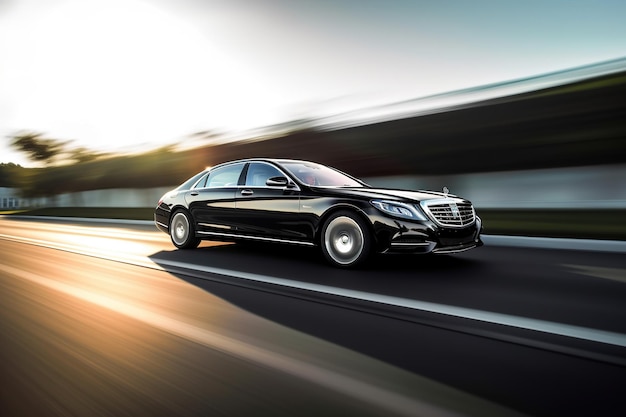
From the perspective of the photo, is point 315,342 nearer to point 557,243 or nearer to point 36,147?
point 557,243

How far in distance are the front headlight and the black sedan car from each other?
1 centimetres

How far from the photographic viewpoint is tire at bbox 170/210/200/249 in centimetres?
851

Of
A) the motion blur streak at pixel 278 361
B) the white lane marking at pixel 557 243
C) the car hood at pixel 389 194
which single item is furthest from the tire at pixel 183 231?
the white lane marking at pixel 557 243

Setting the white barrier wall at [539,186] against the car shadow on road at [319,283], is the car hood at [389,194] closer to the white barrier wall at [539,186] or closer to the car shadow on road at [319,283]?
the car shadow on road at [319,283]

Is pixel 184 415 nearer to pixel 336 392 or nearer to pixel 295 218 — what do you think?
pixel 336 392

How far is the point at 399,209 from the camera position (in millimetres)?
5867

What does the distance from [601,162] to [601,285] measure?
25.5ft

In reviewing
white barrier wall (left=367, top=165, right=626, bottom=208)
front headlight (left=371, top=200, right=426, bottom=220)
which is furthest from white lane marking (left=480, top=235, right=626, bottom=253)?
front headlight (left=371, top=200, right=426, bottom=220)

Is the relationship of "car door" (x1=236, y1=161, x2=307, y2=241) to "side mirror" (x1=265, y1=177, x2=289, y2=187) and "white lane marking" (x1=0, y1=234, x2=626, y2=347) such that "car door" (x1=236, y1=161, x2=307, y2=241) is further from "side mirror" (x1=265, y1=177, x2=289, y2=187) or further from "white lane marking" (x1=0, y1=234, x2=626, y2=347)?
"white lane marking" (x1=0, y1=234, x2=626, y2=347)

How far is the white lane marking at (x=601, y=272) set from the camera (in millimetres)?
5484

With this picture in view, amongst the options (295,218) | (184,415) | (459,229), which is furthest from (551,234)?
(184,415)

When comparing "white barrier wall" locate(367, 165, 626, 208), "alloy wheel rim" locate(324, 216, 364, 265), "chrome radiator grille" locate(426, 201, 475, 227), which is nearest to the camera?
"chrome radiator grille" locate(426, 201, 475, 227)

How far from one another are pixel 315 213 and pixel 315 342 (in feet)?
11.3

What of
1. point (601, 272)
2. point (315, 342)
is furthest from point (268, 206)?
point (601, 272)
